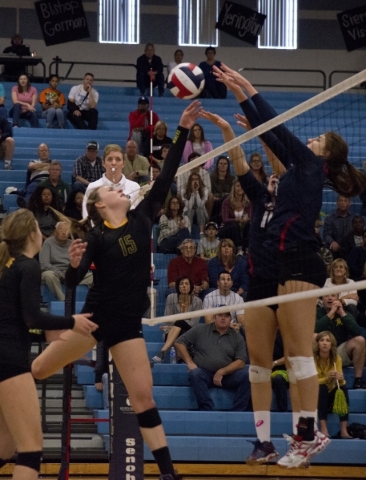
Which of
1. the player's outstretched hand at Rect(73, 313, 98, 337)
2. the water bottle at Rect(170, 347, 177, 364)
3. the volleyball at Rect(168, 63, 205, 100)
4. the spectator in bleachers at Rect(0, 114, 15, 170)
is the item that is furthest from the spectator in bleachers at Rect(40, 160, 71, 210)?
the player's outstretched hand at Rect(73, 313, 98, 337)

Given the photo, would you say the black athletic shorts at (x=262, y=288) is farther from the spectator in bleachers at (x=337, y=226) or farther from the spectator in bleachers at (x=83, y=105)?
the spectator in bleachers at (x=83, y=105)

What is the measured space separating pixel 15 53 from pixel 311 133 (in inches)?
331

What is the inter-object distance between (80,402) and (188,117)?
6112 mm

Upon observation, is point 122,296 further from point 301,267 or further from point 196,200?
point 196,200

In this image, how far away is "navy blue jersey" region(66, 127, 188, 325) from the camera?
22.0 feet

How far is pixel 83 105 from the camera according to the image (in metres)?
19.1

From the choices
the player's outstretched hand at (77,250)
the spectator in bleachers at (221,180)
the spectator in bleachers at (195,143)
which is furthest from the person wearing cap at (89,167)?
the player's outstretched hand at (77,250)

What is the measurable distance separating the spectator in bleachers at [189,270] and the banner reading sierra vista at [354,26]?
11815mm

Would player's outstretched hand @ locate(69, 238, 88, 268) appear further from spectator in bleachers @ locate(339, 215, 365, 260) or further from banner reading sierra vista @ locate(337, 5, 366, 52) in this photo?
banner reading sierra vista @ locate(337, 5, 366, 52)

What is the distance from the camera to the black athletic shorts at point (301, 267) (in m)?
6.57

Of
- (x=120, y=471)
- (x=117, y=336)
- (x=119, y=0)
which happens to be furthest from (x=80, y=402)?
(x=119, y=0)

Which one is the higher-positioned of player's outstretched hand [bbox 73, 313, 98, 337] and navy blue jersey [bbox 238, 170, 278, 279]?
navy blue jersey [bbox 238, 170, 278, 279]

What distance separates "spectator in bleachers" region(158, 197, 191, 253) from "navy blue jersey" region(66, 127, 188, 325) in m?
7.00

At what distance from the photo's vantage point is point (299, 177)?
6566mm
